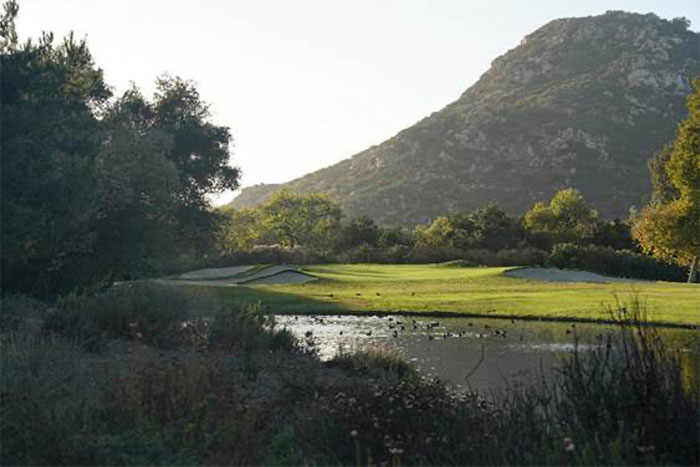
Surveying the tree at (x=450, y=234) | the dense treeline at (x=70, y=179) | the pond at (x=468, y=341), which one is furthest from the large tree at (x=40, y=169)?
the tree at (x=450, y=234)

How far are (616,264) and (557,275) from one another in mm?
6674

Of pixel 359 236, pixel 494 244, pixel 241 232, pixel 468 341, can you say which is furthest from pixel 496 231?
pixel 468 341

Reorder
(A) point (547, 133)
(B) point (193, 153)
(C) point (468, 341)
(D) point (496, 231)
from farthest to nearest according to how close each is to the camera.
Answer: (A) point (547, 133) < (D) point (496, 231) < (B) point (193, 153) < (C) point (468, 341)

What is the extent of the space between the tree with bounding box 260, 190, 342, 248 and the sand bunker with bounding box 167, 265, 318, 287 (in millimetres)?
23013

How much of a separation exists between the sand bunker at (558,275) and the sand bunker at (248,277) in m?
10.3

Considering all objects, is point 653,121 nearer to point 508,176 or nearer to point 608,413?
point 508,176

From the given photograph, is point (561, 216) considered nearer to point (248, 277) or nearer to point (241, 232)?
point (241, 232)

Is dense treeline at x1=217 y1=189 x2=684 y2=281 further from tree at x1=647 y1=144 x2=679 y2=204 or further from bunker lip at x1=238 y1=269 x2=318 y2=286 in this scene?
tree at x1=647 y1=144 x2=679 y2=204

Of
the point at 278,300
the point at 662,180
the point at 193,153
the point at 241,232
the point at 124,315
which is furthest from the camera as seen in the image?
the point at 241,232

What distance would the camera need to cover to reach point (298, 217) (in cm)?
7844

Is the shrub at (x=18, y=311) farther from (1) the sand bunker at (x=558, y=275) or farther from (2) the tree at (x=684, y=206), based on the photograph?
(1) the sand bunker at (x=558, y=275)

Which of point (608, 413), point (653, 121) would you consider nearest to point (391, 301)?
point (608, 413)

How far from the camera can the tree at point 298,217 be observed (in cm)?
7456

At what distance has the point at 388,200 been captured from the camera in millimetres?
107500
